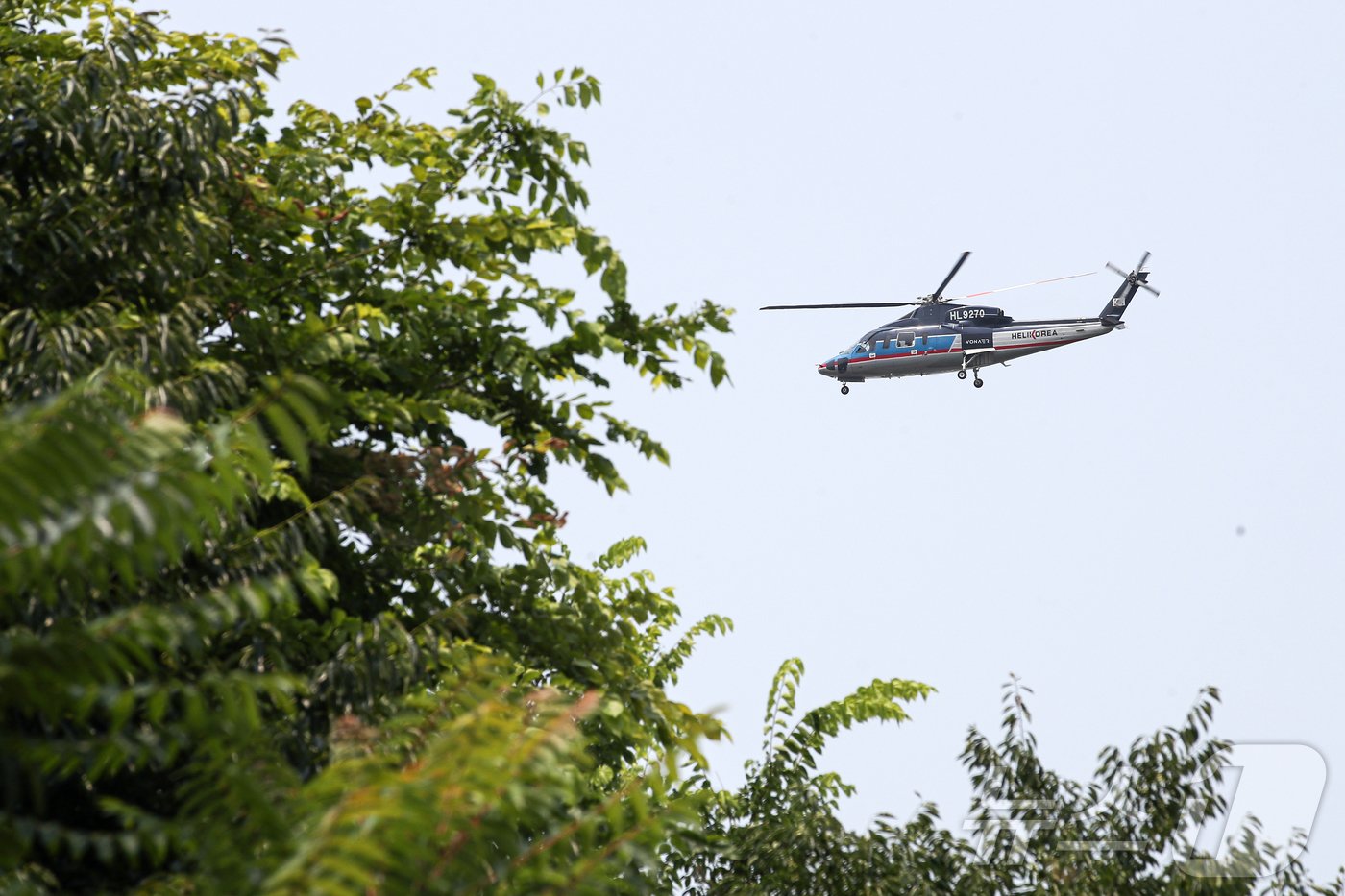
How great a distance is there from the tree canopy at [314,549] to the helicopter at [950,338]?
103 ft

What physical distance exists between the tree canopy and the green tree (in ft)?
0.08

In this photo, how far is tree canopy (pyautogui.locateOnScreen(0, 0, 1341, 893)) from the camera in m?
3.83

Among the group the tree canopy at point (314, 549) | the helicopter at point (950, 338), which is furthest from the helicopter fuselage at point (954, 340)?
the tree canopy at point (314, 549)

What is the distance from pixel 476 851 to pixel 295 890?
1.85 feet

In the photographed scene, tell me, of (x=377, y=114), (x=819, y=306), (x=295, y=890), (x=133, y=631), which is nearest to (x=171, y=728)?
(x=133, y=631)

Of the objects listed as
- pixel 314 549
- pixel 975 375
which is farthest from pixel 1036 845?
pixel 975 375

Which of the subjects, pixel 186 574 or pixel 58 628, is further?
pixel 186 574

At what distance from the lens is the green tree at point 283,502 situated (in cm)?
380

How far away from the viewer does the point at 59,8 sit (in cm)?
1202

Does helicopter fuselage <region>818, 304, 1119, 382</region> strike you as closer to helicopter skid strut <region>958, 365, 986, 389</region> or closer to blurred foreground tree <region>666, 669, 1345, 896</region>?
helicopter skid strut <region>958, 365, 986, 389</region>

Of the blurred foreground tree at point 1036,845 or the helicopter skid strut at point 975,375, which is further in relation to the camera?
the helicopter skid strut at point 975,375

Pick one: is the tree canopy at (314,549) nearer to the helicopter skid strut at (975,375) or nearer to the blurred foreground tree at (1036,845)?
the blurred foreground tree at (1036,845)

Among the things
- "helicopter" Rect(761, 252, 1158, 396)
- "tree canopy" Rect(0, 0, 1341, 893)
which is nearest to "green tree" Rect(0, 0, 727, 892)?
"tree canopy" Rect(0, 0, 1341, 893)

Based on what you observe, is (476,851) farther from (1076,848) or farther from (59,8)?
(59,8)
